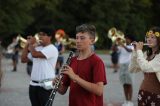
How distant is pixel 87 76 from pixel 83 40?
0.34 meters

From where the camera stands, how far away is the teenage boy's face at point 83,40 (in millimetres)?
4969

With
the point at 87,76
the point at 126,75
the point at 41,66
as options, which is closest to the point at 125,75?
the point at 126,75

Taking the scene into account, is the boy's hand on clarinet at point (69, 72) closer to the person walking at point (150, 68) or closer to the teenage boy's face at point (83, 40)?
the teenage boy's face at point (83, 40)

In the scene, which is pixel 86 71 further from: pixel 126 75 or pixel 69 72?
pixel 126 75

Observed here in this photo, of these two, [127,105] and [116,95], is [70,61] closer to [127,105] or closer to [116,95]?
[127,105]

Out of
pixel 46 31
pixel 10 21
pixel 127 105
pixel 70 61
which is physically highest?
pixel 10 21

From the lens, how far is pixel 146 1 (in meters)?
58.9

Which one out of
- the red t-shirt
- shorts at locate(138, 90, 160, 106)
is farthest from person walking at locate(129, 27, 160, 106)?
the red t-shirt

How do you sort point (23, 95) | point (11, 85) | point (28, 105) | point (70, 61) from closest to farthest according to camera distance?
point (70, 61)
point (28, 105)
point (23, 95)
point (11, 85)

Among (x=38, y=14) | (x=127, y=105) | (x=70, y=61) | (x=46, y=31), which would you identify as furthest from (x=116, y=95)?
(x=38, y=14)

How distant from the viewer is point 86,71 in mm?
4988

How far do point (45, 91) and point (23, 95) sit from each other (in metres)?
6.04

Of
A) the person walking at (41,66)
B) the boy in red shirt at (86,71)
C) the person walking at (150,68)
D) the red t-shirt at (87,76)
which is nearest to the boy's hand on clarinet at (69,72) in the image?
the boy in red shirt at (86,71)

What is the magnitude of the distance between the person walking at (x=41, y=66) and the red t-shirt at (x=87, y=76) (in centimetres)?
225
